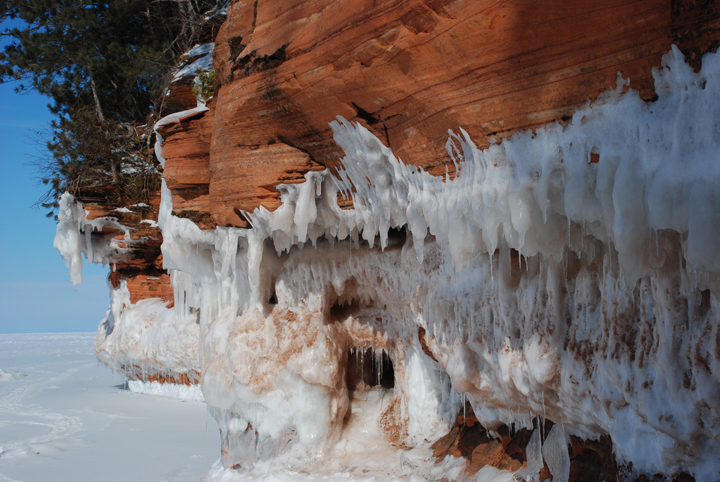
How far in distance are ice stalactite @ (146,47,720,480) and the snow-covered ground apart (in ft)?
6.45

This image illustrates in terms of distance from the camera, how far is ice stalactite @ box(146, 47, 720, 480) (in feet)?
8.64

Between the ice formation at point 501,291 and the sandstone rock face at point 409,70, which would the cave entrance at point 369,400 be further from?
the sandstone rock face at point 409,70

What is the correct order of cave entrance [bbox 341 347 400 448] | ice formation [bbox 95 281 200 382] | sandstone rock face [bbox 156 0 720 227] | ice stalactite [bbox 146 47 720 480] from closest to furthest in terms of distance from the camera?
1. ice stalactite [bbox 146 47 720 480]
2. sandstone rock face [bbox 156 0 720 227]
3. cave entrance [bbox 341 347 400 448]
4. ice formation [bbox 95 281 200 382]

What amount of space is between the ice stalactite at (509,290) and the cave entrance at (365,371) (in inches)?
16.5

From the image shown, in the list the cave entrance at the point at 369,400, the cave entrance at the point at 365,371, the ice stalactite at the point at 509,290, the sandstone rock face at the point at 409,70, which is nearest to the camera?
the ice stalactite at the point at 509,290

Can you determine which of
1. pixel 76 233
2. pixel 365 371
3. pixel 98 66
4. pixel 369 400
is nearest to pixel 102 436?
pixel 76 233

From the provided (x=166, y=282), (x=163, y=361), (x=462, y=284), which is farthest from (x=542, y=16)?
(x=166, y=282)

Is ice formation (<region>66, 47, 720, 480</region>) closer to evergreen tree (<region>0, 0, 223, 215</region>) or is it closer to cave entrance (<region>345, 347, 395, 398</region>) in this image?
cave entrance (<region>345, 347, 395, 398</region>)

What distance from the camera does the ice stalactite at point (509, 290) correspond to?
2.63 m

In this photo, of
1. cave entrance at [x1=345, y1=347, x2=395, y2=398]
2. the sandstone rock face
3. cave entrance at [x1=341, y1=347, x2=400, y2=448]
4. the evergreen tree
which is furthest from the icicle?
the evergreen tree

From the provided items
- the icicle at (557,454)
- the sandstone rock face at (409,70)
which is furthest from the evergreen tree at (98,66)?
the icicle at (557,454)

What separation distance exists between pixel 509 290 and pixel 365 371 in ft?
12.6

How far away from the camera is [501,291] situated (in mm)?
4137

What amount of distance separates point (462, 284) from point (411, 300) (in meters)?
1.11
